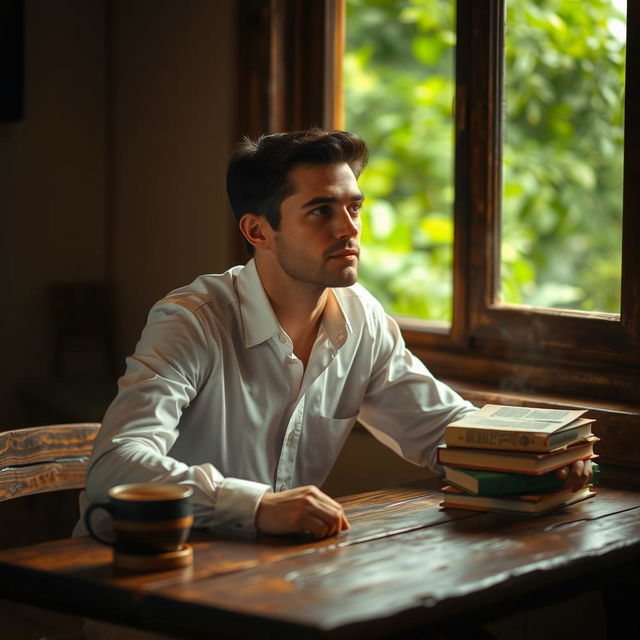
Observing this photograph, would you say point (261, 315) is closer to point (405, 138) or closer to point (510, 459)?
point (510, 459)

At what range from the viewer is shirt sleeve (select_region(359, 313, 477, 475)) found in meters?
2.32

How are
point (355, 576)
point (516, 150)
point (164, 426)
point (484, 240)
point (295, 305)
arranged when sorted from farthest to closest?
point (516, 150) → point (484, 240) → point (295, 305) → point (164, 426) → point (355, 576)

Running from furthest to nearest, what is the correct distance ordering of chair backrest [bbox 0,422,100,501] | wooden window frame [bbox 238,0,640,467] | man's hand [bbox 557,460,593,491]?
wooden window frame [bbox 238,0,640,467]
chair backrest [bbox 0,422,100,501]
man's hand [bbox 557,460,593,491]

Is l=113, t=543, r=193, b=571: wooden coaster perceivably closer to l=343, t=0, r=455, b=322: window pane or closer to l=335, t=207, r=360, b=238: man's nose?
l=335, t=207, r=360, b=238: man's nose

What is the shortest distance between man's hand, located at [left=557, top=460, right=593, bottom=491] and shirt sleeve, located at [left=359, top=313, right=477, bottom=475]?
350mm

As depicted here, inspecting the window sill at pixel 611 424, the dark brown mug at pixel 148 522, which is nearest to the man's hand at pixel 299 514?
the dark brown mug at pixel 148 522

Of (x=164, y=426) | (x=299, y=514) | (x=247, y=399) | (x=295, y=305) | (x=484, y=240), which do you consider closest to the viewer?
(x=299, y=514)

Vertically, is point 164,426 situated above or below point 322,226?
below

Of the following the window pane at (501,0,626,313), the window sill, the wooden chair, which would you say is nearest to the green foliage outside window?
the window pane at (501,0,626,313)

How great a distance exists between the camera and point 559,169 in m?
4.66

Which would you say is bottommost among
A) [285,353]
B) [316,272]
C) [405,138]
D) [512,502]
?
[512,502]

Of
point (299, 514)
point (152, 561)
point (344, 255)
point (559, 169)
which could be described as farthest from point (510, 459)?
point (559, 169)

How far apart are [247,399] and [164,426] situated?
0.94 ft

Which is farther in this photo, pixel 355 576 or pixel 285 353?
pixel 285 353
